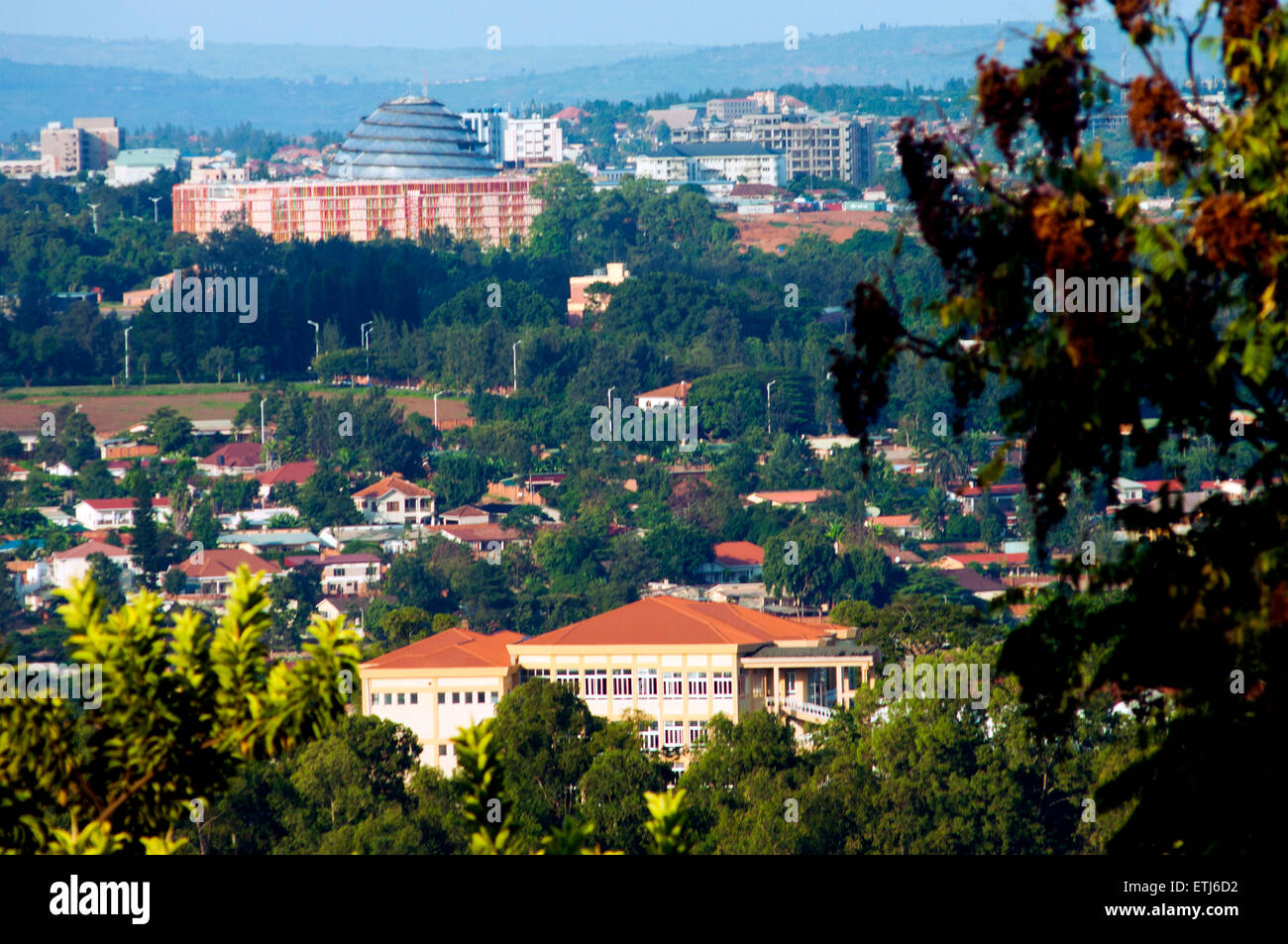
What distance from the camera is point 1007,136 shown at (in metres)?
6.68

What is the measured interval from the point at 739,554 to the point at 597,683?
79.4 ft

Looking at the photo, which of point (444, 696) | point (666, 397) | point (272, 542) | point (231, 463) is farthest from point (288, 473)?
point (444, 696)

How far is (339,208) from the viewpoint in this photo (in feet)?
326

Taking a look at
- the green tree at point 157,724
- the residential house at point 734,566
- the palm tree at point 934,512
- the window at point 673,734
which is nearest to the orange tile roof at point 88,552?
the residential house at point 734,566

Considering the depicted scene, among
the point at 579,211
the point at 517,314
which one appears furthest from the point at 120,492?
the point at 579,211

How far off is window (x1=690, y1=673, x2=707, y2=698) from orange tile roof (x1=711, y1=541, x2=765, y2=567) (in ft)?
76.5

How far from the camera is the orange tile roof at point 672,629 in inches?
1254

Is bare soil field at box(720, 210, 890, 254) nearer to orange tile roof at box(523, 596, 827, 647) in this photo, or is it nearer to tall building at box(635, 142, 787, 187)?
tall building at box(635, 142, 787, 187)

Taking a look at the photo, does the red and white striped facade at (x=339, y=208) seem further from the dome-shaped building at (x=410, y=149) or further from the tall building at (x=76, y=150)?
the tall building at (x=76, y=150)

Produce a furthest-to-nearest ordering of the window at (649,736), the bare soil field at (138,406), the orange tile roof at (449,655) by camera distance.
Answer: the bare soil field at (138,406) < the orange tile roof at (449,655) < the window at (649,736)

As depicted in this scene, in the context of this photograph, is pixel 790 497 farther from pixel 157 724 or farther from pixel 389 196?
pixel 157 724

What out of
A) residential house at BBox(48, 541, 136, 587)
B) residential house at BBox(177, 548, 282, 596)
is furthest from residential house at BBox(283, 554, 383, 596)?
residential house at BBox(48, 541, 136, 587)

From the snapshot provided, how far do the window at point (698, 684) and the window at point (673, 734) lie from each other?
0.48 meters
